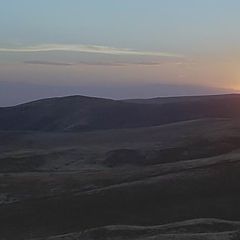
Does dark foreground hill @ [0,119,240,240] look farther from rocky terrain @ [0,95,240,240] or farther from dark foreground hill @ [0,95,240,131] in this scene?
dark foreground hill @ [0,95,240,131]

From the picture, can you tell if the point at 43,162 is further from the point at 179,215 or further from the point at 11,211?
the point at 179,215

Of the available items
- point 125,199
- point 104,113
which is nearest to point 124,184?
point 125,199

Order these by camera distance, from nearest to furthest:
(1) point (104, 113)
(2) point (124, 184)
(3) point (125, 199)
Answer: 1. (3) point (125, 199)
2. (2) point (124, 184)
3. (1) point (104, 113)

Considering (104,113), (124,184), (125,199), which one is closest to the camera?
(125,199)

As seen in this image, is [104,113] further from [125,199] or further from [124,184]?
[125,199]

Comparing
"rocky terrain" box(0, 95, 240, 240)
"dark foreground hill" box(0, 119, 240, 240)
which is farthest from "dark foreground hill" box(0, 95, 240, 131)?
"dark foreground hill" box(0, 119, 240, 240)

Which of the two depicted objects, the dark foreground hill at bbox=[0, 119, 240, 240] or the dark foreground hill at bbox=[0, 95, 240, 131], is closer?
the dark foreground hill at bbox=[0, 119, 240, 240]

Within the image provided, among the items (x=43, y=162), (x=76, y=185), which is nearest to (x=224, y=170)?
(x=76, y=185)


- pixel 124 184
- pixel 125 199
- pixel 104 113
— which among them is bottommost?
pixel 125 199

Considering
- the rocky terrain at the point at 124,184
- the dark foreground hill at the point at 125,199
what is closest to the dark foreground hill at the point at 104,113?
the rocky terrain at the point at 124,184

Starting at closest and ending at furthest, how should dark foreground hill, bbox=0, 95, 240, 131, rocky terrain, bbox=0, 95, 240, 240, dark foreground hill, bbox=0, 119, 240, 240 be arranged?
dark foreground hill, bbox=0, 119, 240, 240 → rocky terrain, bbox=0, 95, 240, 240 → dark foreground hill, bbox=0, 95, 240, 131
